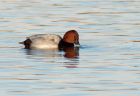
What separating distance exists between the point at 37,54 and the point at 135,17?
7.58m

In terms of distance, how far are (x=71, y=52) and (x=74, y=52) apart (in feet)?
0.51

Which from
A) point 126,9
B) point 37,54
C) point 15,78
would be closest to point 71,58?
point 37,54

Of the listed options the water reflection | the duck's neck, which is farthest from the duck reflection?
the duck's neck

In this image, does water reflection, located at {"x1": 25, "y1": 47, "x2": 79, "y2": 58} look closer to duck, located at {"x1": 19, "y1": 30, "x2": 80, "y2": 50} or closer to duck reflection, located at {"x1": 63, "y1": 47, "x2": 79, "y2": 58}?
duck reflection, located at {"x1": 63, "y1": 47, "x2": 79, "y2": 58}

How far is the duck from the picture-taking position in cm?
1928

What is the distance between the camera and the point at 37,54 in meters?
18.1

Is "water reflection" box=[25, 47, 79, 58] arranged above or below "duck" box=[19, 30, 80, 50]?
below

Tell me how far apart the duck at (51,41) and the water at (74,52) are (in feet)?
0.76

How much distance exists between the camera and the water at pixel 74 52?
42.9ft

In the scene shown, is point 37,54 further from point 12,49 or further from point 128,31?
point 128,31

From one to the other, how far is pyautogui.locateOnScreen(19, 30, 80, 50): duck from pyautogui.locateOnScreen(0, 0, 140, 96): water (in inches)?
9.1

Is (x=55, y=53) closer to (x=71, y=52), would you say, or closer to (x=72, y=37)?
(x=71, y=52)

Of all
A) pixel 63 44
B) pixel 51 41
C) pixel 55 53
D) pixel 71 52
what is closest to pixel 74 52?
pixel 71 52

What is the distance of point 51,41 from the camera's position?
19547 mm
